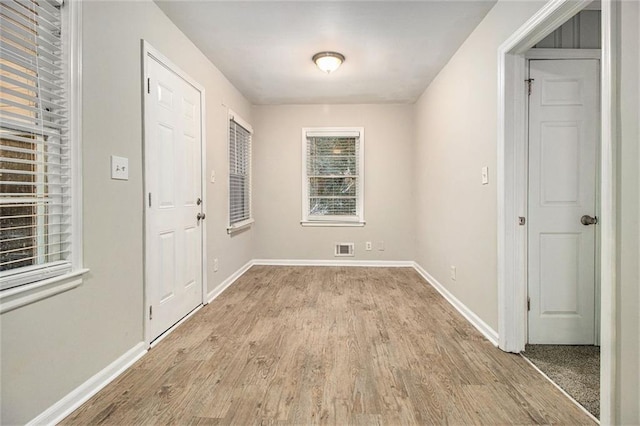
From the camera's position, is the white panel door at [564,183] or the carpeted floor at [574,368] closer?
the carpeted floor at [574,368]

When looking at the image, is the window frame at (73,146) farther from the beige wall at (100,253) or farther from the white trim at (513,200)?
the white trim at (513,200)

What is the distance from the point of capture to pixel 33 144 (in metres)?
1.59

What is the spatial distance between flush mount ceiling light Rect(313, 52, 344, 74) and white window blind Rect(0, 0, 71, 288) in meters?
2.19

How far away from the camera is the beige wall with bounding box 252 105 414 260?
5254 millimetres

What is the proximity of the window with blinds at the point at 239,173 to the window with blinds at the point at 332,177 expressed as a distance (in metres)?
0.88

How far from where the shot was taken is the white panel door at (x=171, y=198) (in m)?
2.43

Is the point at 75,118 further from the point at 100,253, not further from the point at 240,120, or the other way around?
the point at 240,120

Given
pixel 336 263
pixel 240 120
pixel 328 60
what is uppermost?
pixel 328 60

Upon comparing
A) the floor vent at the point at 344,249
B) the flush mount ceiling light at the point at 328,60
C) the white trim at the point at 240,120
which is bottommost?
the floor vent at the point at 344,249

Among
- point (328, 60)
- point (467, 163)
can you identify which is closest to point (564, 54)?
point (467, 163)

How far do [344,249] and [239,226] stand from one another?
174cm

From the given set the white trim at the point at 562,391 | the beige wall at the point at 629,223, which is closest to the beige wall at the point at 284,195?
the beige wall at the point at 629,223

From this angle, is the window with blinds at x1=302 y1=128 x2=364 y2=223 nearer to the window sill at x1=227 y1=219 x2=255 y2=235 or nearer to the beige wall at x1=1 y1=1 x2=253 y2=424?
the window sill at x1=227 y1=219 x2=255 y2=235

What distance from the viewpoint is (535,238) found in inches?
94.4
